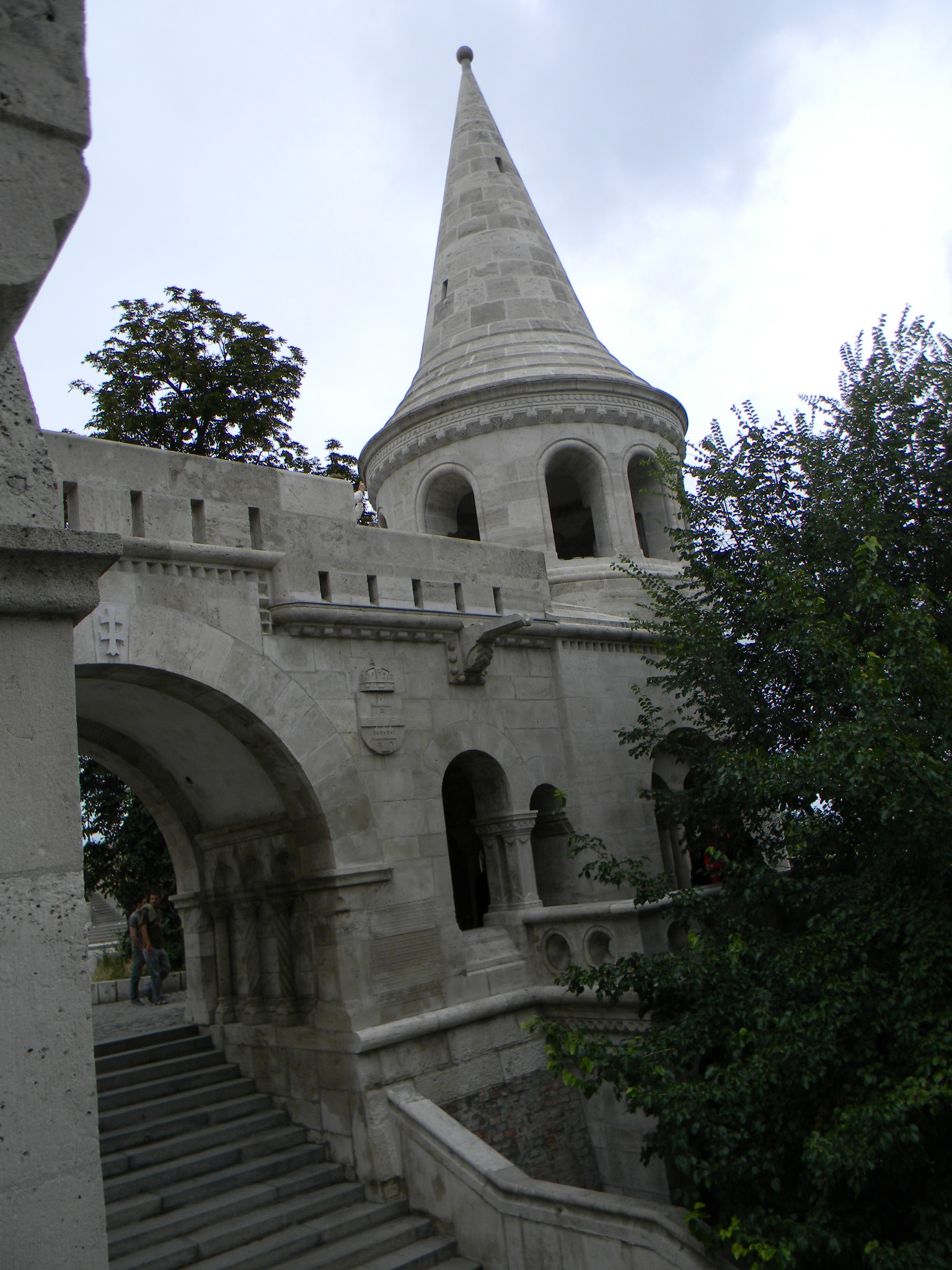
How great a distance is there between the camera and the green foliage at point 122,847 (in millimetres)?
15430

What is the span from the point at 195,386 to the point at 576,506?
20.8 ft

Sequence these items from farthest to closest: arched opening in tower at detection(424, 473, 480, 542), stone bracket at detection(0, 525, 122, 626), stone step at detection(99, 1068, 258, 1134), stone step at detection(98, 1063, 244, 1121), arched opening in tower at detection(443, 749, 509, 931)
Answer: arched opening in tower at detection(424, 473, 480, 542)
arched opening in tower at detection(443, 749, 509, 931)
stone step at detection(98, 1063, 244, 1121)
stone step at detection(99, 1068, 258, 1134)
stone bracket at detection(0, 525, 122, 626)

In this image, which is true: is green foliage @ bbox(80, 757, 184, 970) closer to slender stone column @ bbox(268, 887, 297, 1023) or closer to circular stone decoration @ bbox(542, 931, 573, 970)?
slender stone column @ bbox(268, 887, 297, 1023)

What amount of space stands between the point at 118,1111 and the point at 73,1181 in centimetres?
695

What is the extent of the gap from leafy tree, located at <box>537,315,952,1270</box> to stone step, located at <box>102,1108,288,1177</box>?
9.85 feet

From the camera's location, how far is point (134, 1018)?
1116 cm

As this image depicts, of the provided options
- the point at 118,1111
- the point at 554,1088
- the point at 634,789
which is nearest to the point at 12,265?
the point at 118,1111

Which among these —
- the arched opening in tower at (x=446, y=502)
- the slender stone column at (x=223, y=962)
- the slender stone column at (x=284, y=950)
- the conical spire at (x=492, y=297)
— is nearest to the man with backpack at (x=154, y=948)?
the slender stone column at (x=223, y=962)

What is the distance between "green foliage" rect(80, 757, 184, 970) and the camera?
15.4 metres

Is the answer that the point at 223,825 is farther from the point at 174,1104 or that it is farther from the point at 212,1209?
the point at 212,1209

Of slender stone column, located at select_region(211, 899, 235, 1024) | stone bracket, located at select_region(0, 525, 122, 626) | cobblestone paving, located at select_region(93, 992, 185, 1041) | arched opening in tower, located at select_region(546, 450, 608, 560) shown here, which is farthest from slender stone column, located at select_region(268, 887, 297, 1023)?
stone bracket, located at select_region(0, 525, 122, 626)

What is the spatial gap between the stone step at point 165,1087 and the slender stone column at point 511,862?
2.89m

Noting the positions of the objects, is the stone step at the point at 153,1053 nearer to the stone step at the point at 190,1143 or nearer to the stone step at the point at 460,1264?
Answer: the stone step at the point at 190,1143

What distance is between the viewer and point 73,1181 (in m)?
2.11
